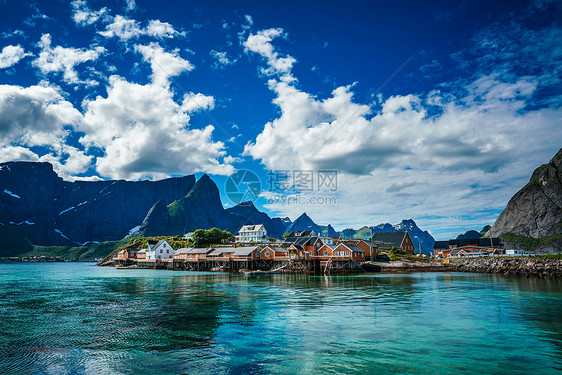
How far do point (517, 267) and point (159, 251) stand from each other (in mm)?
109983

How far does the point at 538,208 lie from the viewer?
161 metres

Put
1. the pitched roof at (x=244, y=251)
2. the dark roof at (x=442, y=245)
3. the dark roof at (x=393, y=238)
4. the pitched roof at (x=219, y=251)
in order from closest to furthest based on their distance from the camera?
the pitched roof at (x=244, y=251) < the pitched roof at (x=219, y=251) < the dark roof at (x=393, y=238) < the dark roof at (x=442, y=245)

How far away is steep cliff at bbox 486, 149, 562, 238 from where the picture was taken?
153000mm

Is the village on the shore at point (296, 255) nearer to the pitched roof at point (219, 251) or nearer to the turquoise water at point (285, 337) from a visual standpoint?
the pitched roof at point (219, 251)

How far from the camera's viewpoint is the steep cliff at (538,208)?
502 feet

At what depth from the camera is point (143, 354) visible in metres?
14.6

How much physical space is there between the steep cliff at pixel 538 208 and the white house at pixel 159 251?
A: 16660 centimetres

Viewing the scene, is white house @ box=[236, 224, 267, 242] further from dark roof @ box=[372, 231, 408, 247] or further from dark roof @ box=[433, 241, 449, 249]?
dark roof @ box=[433, 241, 449, 249]

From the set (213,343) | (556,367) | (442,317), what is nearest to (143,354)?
(213,343)

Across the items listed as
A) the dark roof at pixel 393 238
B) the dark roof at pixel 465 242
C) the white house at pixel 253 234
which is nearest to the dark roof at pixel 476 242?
the dark roof at pixel 465 242

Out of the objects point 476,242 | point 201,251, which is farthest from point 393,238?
point 201,251

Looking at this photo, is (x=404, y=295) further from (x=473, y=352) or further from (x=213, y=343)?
(x=213, y=343)

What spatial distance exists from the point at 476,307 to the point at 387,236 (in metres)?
84.8

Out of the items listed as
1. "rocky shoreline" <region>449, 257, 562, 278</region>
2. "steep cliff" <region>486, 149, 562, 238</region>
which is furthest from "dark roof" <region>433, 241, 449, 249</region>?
"rocky shoreline" <region>449, 257, 562, 278</region>
